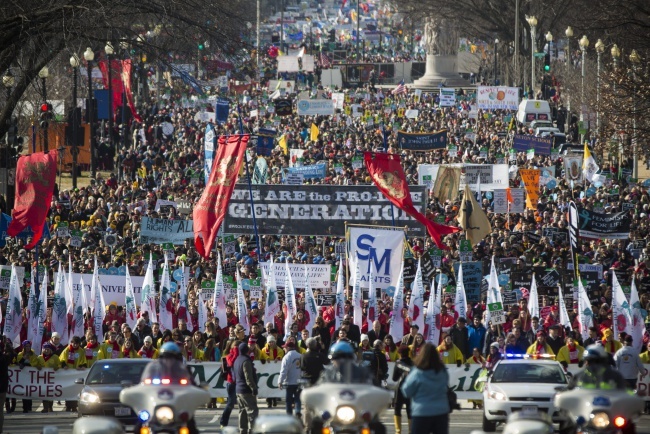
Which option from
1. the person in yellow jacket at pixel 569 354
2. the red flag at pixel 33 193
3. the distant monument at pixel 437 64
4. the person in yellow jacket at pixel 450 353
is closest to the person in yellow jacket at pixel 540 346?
the person in yellow jacket at pixel 569 354

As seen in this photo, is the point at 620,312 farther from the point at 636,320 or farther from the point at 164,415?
the point at 164,415

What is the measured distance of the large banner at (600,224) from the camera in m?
27.7

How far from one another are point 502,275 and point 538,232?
20.4 ft

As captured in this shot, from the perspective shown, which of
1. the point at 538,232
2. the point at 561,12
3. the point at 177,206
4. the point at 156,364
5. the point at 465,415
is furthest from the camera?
the point at 561,12

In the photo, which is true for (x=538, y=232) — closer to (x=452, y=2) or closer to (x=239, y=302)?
(x=239, y=302)

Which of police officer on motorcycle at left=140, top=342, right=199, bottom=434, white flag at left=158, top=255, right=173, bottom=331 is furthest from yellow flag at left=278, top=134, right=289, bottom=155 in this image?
police officer on motorcycle at left=140, top=342, right=199, bottom=434

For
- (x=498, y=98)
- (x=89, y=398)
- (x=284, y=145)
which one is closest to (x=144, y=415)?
(x=89, y=398)

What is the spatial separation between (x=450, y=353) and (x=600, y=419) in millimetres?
7857

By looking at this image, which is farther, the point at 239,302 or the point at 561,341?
the point at 239,302

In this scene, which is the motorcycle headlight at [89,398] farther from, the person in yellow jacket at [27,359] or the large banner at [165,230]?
the large banner at [165,230]

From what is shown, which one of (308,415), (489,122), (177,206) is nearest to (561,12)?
(489,122)

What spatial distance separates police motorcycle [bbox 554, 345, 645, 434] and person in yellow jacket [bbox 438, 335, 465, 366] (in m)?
7.42

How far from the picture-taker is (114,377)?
18812 millimetres

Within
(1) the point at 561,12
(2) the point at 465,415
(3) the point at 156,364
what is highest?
(1) the point at 561,12
